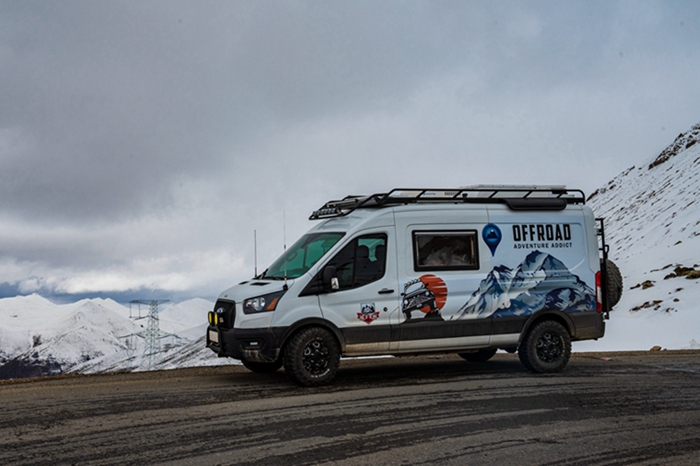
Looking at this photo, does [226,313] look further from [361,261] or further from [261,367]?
[361,261]

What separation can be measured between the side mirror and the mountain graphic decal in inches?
82.7

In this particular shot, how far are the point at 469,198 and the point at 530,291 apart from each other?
183 cm

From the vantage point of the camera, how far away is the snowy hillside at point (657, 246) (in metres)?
29.1

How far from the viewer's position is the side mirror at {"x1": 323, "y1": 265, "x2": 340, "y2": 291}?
9.31 m

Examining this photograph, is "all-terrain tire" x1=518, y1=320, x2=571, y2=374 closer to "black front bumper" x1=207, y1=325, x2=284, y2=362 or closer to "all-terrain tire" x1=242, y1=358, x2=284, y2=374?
"all-terrain tire" x1=242, y1=358, x2=284, y2=374

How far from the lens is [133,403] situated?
27.3ft

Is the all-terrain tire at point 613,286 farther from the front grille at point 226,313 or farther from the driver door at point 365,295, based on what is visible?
the front grille at point 226,313

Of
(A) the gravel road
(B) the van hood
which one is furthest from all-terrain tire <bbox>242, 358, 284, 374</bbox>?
(B) the van hood

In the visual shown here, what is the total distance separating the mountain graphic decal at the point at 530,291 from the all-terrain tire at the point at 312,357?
2.14m

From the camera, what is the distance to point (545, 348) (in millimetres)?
10938

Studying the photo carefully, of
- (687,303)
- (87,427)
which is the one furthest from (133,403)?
(687,303)

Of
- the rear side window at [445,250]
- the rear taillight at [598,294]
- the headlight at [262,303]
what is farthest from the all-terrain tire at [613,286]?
the headlight at [262,303]

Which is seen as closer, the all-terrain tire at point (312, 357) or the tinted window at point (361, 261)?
the all-terrain tire at point (312, 357)

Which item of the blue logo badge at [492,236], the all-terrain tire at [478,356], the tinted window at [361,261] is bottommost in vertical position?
the all-terrain tire at [478,356]
